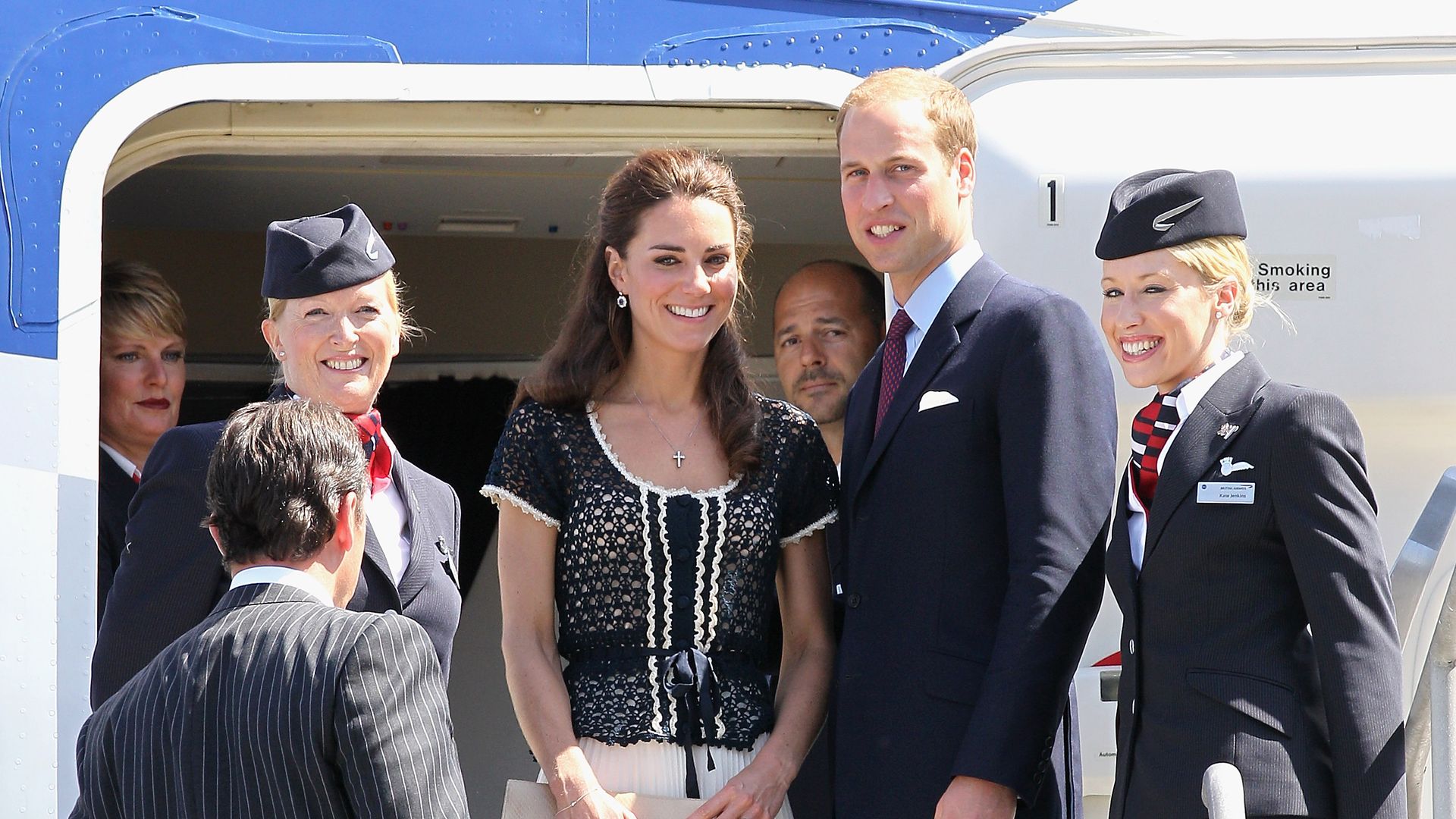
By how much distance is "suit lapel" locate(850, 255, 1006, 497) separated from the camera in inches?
85.6

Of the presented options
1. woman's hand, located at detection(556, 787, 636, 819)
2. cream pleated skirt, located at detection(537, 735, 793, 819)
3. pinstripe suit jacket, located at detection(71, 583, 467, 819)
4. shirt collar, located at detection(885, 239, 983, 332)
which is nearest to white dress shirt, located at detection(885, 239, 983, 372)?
shirt collar, located at detection(885, 239, 983, 332)

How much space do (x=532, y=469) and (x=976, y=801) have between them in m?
0.83

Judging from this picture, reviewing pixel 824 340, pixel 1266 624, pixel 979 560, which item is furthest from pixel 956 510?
pixel 824 340

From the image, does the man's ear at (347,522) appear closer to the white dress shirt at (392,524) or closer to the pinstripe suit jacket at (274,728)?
the pinstripe suit jacket at (274,728)

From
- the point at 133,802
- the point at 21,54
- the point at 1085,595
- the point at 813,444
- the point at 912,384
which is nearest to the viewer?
the point at 133,802

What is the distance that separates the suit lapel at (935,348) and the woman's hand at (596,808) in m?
0.59

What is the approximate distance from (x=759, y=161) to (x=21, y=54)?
1.97 metres

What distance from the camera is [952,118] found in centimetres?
229

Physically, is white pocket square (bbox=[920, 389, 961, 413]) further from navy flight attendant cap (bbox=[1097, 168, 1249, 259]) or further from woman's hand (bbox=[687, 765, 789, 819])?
woman's hand (bbox=[687, 765, 789, 819])

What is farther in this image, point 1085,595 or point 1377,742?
point 1085,595

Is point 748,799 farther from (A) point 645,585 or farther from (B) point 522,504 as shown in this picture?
(B) point 522,504

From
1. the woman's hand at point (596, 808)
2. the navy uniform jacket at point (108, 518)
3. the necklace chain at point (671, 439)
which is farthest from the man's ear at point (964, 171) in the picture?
the navy uniform jacket at point (108, 518)

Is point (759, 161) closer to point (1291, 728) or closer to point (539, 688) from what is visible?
point (539, 688)

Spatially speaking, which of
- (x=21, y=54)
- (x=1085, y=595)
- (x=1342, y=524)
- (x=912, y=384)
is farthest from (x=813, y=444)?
(x=21, y=54)
